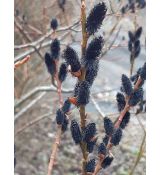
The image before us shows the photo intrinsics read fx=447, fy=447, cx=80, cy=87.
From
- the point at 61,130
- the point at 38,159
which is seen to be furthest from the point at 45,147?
the point at 61,130

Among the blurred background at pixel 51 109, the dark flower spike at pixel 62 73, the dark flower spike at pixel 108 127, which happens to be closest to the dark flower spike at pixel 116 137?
the dark flower spike at pixel 108 127

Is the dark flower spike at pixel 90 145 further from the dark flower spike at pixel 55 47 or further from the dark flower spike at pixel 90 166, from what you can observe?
the dark flower spike at pixel 55 47

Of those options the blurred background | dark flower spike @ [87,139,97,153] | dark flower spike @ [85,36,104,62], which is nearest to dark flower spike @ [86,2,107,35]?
dark flower spike @ [85,36,104,62]

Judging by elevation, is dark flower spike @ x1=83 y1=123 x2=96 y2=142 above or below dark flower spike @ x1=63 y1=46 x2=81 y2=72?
below

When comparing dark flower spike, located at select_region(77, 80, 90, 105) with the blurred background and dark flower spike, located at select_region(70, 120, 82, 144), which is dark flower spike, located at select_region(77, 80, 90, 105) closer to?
dark flower spike, located at select_region(70, 120, 82, 144)

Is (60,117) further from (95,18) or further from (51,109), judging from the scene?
(51,109)
